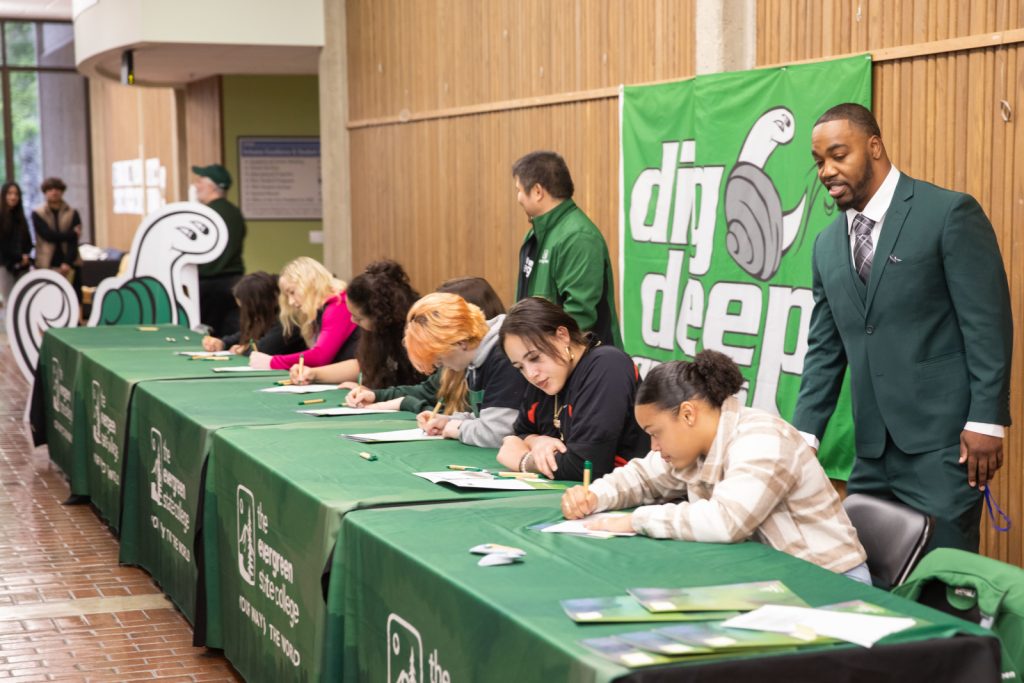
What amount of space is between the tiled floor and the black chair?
2233 mm

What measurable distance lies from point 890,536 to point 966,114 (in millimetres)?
2141

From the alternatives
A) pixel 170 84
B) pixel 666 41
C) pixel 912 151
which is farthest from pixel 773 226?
pixel 170 84

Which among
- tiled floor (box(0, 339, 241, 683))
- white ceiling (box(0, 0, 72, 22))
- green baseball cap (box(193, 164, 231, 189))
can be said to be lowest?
tiled floor (box(0, 339, 241, 683))

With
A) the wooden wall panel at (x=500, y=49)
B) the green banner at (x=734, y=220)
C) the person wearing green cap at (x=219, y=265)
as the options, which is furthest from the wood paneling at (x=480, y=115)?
the person wearing green cap at (x=219, y=265)

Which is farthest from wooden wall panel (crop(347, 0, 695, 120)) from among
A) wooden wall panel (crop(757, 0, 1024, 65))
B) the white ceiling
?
the white ceiling

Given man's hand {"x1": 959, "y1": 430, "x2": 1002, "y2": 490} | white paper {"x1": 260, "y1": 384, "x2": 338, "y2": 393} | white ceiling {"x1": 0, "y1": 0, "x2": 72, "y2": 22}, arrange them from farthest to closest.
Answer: white ceiling {"x1": 0, "y1": 0, "x2": 72, "y2": 22}, white paper {"x1": 260, "y1": 384, "x2": 338, "y2": 393}, man's hand {"x1": 959, "y1": 430, "x2": 1002, "y2": 490}

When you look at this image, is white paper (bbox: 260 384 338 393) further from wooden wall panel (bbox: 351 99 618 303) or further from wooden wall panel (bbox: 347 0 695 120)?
wooden wall panel (bbox: 347 0 695 120)

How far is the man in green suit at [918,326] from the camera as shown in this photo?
10.8 feet

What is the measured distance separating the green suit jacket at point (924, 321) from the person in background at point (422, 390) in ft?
4.70

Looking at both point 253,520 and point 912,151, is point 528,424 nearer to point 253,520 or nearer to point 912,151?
point 253,520

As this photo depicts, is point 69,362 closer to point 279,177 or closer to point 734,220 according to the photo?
point 734,220

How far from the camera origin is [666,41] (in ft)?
20.9

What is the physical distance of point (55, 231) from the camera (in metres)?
14.4

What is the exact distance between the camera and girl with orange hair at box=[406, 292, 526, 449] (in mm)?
4113
